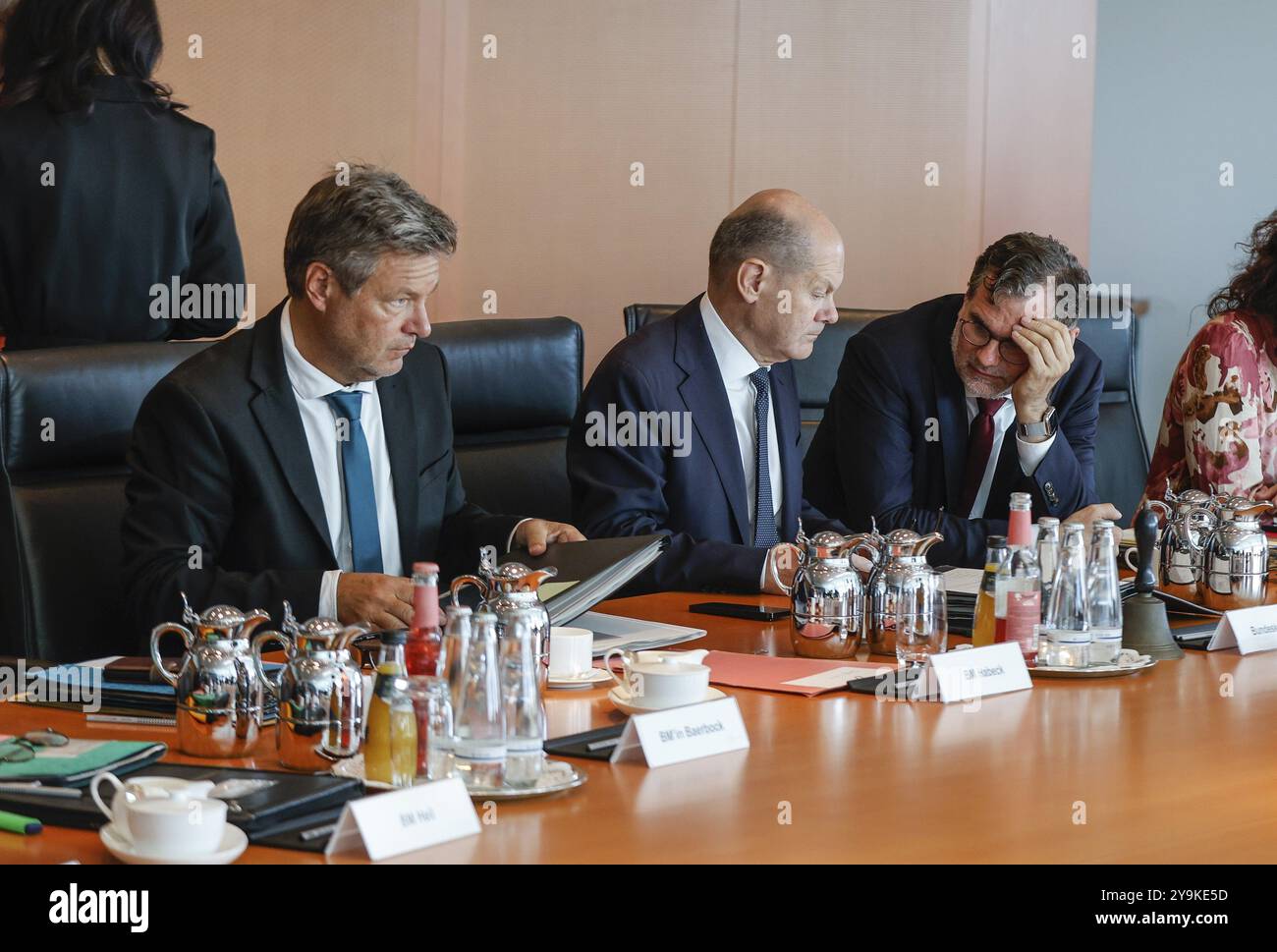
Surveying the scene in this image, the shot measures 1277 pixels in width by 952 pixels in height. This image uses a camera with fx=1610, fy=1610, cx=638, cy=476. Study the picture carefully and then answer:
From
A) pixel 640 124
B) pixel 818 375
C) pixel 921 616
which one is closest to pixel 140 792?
pixel 921 616

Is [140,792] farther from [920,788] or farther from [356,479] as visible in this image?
[356,479]

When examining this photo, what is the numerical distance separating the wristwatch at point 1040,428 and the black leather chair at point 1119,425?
3.34ft

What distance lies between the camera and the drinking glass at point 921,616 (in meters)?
1.97

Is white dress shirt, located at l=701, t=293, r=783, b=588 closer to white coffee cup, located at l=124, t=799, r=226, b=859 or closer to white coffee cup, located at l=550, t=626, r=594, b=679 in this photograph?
white coffee cup, located at l=550, t=626, r=594, b=679

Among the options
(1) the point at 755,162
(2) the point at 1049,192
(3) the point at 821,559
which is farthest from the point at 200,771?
(2) the point at 1049,192

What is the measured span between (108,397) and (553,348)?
1.07 meters

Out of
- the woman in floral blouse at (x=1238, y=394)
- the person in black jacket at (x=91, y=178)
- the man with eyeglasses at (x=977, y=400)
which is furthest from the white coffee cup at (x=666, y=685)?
the woman in floral blouse at (x=1238, y=394)

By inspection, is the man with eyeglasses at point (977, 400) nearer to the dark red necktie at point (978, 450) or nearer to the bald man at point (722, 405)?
the dark red necktie at point (978, 450)

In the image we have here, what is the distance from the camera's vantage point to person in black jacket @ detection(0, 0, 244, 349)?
2.98 m

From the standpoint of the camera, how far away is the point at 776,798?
4.61 ft

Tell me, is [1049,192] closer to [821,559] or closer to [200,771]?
[821,559]

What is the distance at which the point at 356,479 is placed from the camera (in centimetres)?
251

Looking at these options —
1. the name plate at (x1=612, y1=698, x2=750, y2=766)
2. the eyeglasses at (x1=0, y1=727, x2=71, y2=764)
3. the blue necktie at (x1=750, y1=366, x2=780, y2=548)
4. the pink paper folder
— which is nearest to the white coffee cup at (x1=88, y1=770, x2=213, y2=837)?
the eyeglasses at (x1=0, y1=727, x2=71, y2=764)

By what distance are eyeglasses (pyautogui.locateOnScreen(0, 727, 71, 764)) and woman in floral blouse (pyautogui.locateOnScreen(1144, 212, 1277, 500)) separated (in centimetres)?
242
